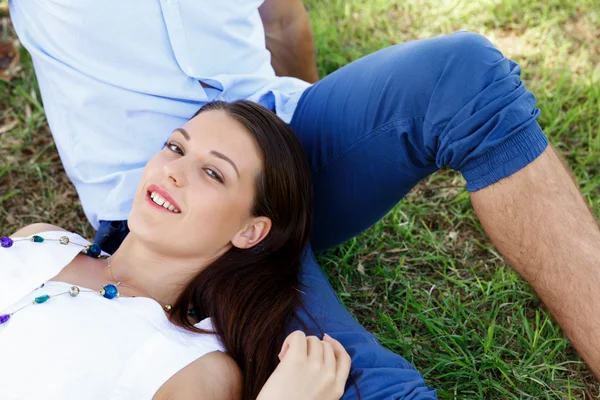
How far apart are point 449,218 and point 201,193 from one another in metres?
1.40

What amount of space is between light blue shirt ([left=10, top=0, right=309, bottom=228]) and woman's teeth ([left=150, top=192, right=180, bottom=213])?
433 mm

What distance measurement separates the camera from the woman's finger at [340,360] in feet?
6.33

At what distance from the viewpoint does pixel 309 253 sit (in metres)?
2.47

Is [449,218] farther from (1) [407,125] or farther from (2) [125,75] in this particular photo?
(2) [125,75]

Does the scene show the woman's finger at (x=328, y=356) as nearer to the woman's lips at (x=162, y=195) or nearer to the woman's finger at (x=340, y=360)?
the woman's finger at (x=340, y=360)

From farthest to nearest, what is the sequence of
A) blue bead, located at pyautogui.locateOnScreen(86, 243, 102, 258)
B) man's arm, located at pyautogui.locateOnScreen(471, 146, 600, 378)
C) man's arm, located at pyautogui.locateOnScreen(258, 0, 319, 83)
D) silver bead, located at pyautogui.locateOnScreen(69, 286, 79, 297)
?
man's arm, located at pyautogui.locateOnScreen(258, 0, 319, 83) < blue bead, located at pyautogui.locateOnScreen(86, 243, 102, 258) < silver bead, located at pyautogui.locateOnScreen(69, 286, 79, 297) < man's arm, located at pyautogui.locateOnScreen(471, 146, 600, 378)

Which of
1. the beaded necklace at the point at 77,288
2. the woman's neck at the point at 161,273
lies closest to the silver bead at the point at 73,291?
the beaded necklace at the point at 77,288

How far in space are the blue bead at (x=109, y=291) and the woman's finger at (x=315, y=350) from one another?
0.62 meters

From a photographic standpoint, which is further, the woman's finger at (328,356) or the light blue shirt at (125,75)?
the light blue shirt at (125,75)

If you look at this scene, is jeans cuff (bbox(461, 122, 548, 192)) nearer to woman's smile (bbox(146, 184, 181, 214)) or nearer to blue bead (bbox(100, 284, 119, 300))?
woman's smile (bbox(146, 184, 181, 214))

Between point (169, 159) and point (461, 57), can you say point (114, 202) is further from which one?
point (461, 57)

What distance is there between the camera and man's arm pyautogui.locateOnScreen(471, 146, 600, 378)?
77.5 inches

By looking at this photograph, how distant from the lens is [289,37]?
317 centimetres

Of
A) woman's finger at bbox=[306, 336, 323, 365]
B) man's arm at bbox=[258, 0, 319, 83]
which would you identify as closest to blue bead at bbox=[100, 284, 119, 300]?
woman's finger at bbox=[306, 336, 323, 365]
